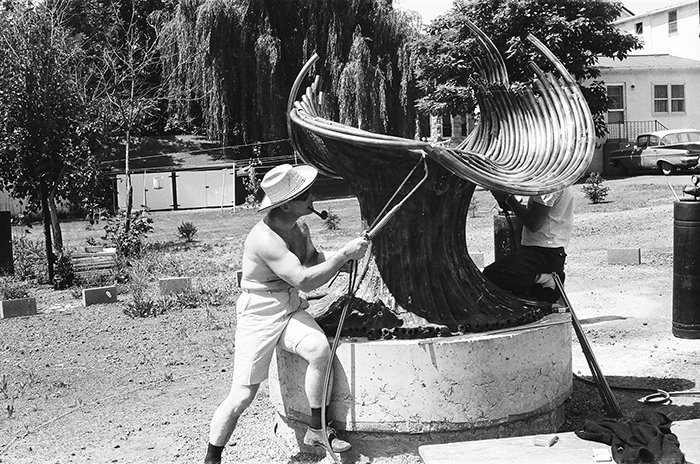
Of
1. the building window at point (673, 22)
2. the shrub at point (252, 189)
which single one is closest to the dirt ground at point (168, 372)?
the shrub at point (252, 189)

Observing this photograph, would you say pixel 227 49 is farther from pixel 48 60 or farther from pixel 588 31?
pixel 48 60

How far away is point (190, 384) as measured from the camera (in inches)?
281

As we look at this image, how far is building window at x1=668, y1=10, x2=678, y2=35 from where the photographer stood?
4006 cm

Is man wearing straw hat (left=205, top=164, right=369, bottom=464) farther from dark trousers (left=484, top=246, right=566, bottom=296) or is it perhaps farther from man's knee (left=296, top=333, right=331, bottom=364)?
dark trousers (left=484, top=246, right=566, bottom=296)

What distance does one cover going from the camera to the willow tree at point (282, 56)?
2697 centimetres

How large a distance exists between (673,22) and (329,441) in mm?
40355

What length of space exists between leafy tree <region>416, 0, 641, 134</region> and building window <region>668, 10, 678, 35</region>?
46.9ft

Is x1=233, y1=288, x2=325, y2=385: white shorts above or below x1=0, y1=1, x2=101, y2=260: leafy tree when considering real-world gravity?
below

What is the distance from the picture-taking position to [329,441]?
15.8ft

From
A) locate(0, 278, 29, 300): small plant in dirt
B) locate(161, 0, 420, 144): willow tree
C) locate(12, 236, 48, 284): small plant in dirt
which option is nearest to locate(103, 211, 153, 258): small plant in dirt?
locate(12, 236, 48, 284): small plant in dirt

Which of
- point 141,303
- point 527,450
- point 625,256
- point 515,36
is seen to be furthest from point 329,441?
point 515,36

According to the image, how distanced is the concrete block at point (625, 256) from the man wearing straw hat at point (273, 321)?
27.7 ft

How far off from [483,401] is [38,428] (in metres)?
3.27

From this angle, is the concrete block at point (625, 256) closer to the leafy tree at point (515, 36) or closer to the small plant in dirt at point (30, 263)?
the small plant in dirt at point (30, 263)
